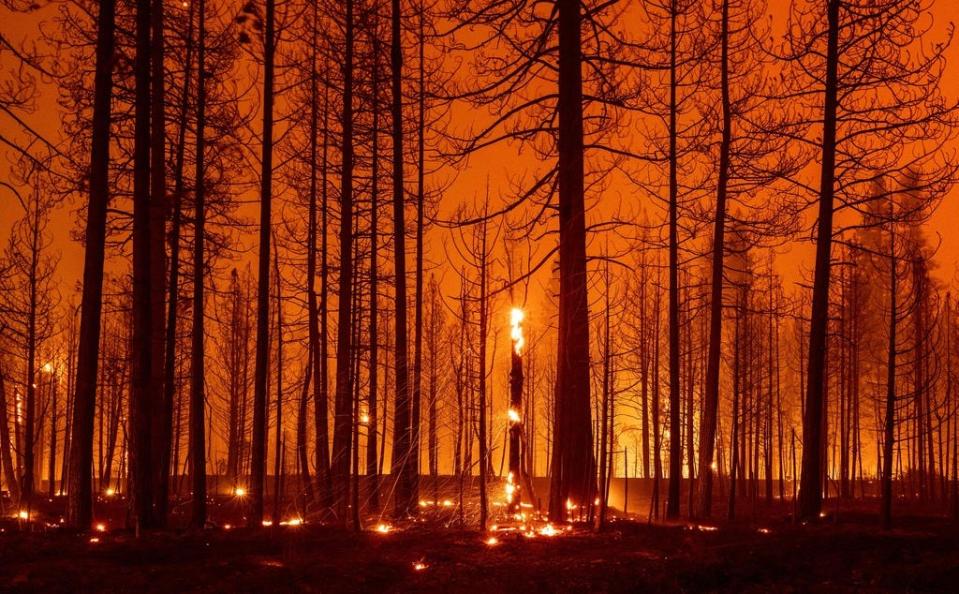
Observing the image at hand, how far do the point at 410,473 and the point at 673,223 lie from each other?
7.37 meters

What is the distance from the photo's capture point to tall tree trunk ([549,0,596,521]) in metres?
11.1

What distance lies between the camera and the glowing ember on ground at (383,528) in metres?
10.9

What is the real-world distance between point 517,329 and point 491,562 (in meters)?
4.19

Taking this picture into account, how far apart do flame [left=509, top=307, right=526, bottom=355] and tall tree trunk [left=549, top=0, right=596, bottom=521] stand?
1.85 feet

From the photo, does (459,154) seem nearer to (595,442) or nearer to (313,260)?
(595,442)

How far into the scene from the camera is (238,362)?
3428cm

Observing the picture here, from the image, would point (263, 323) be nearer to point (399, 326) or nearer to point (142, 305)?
point (142, 305)

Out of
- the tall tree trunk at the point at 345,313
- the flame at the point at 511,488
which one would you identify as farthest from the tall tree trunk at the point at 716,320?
the tall tree trunk at the point at 345,313

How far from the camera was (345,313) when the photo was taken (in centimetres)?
1491

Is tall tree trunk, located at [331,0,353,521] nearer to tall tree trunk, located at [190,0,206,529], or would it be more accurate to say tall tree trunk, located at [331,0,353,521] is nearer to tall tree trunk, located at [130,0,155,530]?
tall tree trunk, located at [190,0,206,529]

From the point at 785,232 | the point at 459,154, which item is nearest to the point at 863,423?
the point at 785,232

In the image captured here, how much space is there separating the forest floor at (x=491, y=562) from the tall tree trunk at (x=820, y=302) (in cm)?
318

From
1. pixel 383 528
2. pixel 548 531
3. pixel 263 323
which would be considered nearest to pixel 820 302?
pixel 548 531

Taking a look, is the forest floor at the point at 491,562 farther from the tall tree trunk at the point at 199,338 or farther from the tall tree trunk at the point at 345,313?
the tall tree trunk at the point at 345,313
